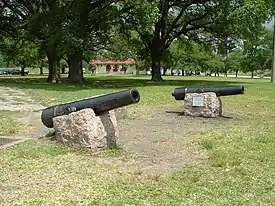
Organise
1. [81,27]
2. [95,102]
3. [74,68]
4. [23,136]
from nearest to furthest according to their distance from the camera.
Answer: [95,102] < [23,136] < [81,27] < [74,68]

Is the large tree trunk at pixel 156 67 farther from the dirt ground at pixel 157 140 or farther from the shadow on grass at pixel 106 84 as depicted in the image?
the dirt ground at pixel 157 140

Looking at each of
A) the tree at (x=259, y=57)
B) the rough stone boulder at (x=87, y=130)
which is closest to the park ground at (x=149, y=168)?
the rough stone boulder at (x=87, y=130)

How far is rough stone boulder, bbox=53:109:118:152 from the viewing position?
6254mm

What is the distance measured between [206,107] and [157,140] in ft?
11.4

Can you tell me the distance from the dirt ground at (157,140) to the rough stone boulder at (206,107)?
9.2 inches

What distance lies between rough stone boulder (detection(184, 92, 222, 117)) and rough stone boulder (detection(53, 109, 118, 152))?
4.28m

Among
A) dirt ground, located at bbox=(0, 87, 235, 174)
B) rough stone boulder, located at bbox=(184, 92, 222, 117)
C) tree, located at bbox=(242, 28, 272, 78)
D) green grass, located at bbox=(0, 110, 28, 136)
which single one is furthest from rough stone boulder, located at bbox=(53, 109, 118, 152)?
tree, located at bbox=(242, 28, 272, 78)

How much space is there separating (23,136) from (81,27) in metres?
18.7

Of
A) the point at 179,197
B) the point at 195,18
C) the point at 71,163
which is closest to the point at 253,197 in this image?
the point at 179,197

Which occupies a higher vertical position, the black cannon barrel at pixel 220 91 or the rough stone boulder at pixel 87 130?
the black cannon barrel at pixel 220 91

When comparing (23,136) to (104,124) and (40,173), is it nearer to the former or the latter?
(104,124)

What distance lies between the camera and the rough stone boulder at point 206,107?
1044 centimetres

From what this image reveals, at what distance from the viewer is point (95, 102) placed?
6.54m

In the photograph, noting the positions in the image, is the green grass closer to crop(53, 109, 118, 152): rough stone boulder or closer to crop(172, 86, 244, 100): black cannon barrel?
crop(53, 109, 118, 152): rough stone boulder
